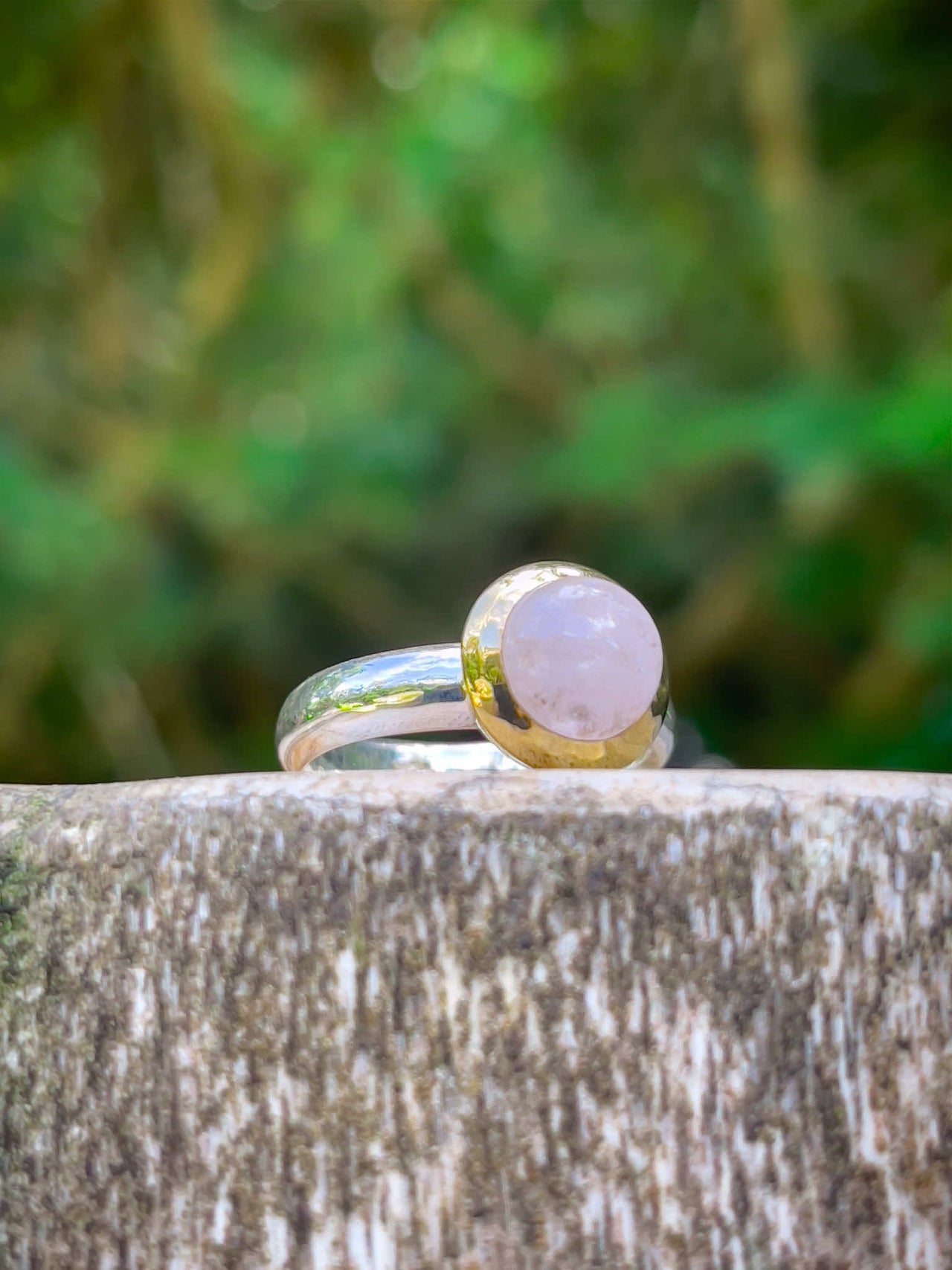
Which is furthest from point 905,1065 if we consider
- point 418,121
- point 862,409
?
point 418,121

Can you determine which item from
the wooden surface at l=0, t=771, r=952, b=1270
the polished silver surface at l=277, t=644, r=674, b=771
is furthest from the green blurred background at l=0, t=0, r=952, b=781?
the wooden surface at l=0, t=771, r=952, b=1270

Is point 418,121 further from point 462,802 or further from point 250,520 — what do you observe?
point 462,802

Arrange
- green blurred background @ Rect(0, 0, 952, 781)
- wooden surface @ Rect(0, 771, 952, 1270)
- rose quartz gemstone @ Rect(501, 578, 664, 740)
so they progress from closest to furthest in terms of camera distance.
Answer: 1. wooden surface @ Rect(0, 771, 952, 1270)
2. rose quartz gemstone @ Rect(501, 578, 664, 740)
3. green blurred background @ Rect(0, 0, 952, 781)

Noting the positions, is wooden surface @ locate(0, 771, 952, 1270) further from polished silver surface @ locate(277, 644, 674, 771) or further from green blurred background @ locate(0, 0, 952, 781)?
green blurred background @ locate(0, 0, 952, 781)

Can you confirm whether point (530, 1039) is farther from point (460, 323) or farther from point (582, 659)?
point (460, 323)

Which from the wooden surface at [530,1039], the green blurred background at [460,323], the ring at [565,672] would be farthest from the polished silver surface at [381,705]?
the green blurred background at [460,323]

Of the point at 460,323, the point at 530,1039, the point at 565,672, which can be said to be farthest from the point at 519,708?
the point at 460,323
